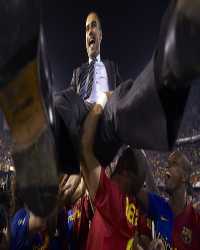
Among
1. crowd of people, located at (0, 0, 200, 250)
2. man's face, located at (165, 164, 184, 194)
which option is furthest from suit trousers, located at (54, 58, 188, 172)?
man's face, located at (165, 164, 184, 194)

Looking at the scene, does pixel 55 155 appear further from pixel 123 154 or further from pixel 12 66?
pixel 123 154

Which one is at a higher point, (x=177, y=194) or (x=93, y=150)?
(x=93, y=150)

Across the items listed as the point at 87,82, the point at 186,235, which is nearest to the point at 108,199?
the point at 87,82

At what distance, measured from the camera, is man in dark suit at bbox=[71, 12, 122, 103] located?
1215 millimetres

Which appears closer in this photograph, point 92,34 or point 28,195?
point 28,195

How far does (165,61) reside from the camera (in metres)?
0.51

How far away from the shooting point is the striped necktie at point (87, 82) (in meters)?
1.19

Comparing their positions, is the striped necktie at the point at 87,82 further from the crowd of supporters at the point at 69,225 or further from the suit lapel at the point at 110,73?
the crowd of supporters at the point at 69,225

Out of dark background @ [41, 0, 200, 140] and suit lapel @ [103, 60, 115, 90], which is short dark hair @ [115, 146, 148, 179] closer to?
suit lapel @ [103, 60, 115, 90]

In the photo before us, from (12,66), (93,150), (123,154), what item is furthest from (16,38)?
(123,154)

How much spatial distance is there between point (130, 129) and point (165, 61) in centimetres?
17

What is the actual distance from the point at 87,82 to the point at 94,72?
60mm

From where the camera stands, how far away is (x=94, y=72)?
1.28 meters

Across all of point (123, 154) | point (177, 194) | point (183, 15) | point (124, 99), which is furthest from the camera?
point (177, 194)
